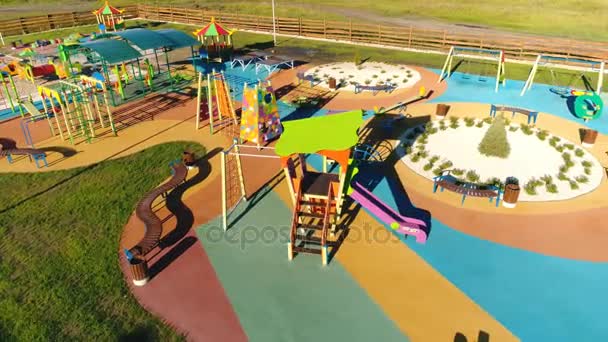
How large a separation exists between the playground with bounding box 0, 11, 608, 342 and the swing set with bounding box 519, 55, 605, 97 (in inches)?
171

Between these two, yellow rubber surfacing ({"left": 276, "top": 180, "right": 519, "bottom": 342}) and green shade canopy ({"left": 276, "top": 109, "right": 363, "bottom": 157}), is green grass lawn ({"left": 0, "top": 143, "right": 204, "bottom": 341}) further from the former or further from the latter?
green shade canopy ({"left": 276, "top": 109, "right": 363, "bottom": 157})

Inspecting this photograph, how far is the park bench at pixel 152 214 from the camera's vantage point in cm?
1168

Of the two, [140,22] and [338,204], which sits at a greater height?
[140,22]

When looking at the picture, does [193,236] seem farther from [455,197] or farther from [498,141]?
[498,141]

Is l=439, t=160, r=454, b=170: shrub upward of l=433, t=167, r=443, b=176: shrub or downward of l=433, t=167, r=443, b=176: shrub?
upward

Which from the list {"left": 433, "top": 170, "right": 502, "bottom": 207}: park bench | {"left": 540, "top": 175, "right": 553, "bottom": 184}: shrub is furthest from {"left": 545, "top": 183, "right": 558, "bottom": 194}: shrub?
{"left": 433, "top": 170, "right": 502, "bottom": 207}: park bench

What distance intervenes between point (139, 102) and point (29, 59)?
16.0 m

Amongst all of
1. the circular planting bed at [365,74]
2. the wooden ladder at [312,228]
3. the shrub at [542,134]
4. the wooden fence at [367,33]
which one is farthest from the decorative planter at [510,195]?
the wooden fence at [367,33]

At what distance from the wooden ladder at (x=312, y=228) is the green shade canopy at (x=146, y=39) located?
58.1ft

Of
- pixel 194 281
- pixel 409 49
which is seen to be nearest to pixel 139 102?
pixel 194 281

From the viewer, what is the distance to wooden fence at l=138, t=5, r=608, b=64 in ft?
105

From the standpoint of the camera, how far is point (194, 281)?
1116cm

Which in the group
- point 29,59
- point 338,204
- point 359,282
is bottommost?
point 359,282

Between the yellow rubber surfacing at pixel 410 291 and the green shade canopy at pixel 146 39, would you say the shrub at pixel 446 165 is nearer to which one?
the yellow rubber surfacing at pixel 410 291
